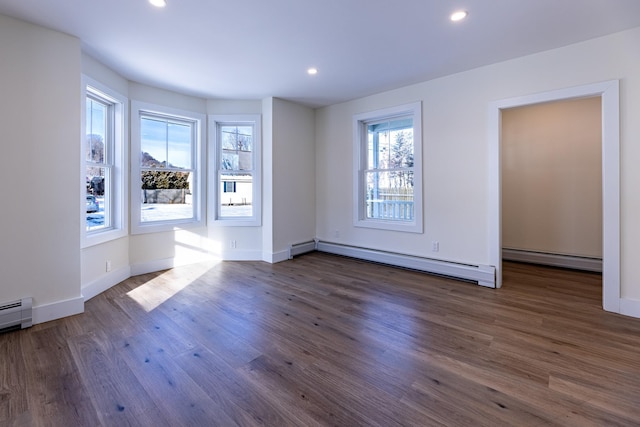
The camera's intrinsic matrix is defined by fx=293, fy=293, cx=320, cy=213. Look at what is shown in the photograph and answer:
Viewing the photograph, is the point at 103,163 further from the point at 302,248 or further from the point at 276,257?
the point at 302,248

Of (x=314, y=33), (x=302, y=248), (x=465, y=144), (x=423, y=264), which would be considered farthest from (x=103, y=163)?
(x=465, y=144)

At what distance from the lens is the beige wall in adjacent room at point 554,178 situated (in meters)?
4.30

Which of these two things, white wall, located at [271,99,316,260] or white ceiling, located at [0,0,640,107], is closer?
white ceiling, located at [0,0,640,107]

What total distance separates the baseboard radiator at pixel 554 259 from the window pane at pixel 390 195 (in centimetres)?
195

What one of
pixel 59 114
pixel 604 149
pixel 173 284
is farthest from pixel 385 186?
pixel 59 114

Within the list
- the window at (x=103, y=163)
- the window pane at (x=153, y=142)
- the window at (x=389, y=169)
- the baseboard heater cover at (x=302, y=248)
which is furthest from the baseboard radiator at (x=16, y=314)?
the window at (x=389, y=169)

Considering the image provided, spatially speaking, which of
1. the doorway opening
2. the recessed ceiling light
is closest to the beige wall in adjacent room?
the doorway opening

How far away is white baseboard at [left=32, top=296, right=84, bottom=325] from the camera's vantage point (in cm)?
268

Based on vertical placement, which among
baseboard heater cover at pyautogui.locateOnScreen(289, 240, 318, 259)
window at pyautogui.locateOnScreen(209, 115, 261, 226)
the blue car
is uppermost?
window at pyautogui.locateOnScreen(209, 115, 261, 226)

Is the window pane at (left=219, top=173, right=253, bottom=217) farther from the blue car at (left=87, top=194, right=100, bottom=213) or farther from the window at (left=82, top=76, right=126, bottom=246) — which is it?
the blue car at (left=87, top=194, right=100, bottom=213)

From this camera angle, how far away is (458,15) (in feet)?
8.28

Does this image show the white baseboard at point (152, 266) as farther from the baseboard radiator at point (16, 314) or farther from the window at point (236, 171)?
the baseboard radiator at point (16, 314)

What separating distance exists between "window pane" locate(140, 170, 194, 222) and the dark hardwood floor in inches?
52.5

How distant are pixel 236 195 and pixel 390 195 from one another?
261 cm
